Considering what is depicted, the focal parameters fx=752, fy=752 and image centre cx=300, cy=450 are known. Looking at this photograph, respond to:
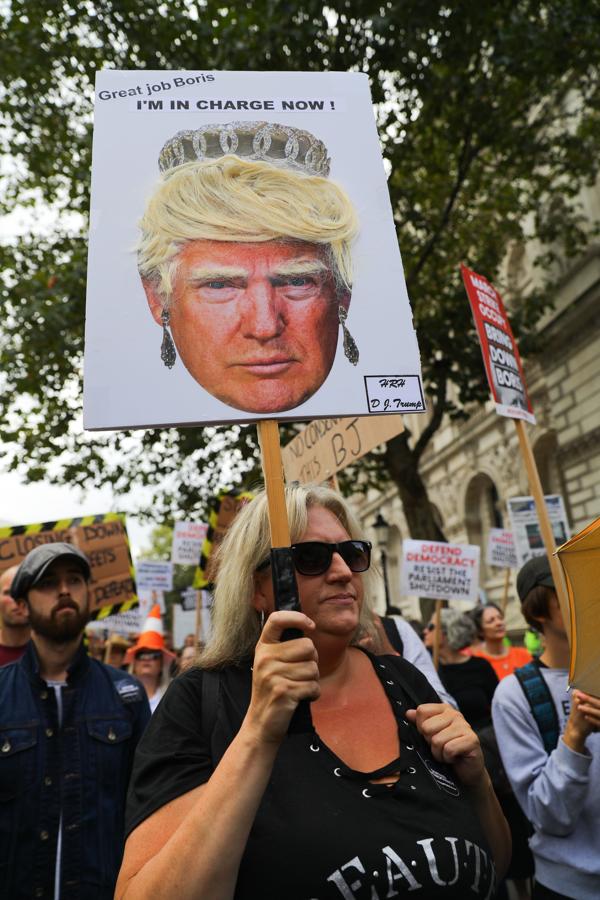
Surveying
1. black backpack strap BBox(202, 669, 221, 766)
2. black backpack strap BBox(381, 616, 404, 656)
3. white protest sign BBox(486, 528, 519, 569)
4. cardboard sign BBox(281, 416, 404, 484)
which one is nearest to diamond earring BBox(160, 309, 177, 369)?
black backpack strap BBox(202, 669, 221, 766)

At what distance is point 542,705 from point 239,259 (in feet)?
7.09

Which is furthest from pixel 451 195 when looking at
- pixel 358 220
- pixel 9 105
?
pixel 358 220

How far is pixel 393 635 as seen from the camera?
3537 mm

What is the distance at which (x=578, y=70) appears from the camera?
12.0m

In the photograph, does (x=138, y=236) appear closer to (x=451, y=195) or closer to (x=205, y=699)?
(x=205, y=699)

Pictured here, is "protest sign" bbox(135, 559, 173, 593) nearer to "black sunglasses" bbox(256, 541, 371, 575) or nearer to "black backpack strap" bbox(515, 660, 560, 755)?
"black backpack strap" bbox(515, 660, 560, 755)

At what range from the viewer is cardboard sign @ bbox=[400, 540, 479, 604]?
7508 millimetres

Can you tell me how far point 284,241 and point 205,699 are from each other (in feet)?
3.94

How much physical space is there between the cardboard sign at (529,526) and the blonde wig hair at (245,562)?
6418 millimetres

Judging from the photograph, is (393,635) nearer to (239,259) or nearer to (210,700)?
(210,700)

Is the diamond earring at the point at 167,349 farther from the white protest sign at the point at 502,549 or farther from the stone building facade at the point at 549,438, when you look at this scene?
the stone building facade at the point at 549,438

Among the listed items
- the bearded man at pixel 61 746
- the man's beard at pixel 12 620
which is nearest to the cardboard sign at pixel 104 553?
the man's beard at pixel 12 620

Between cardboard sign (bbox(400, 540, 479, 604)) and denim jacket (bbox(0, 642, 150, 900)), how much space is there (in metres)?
4.71

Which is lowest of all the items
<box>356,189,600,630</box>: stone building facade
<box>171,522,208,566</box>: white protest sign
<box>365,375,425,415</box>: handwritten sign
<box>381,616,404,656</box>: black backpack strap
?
<box>381,616,404,656</box>: black backpack strap
